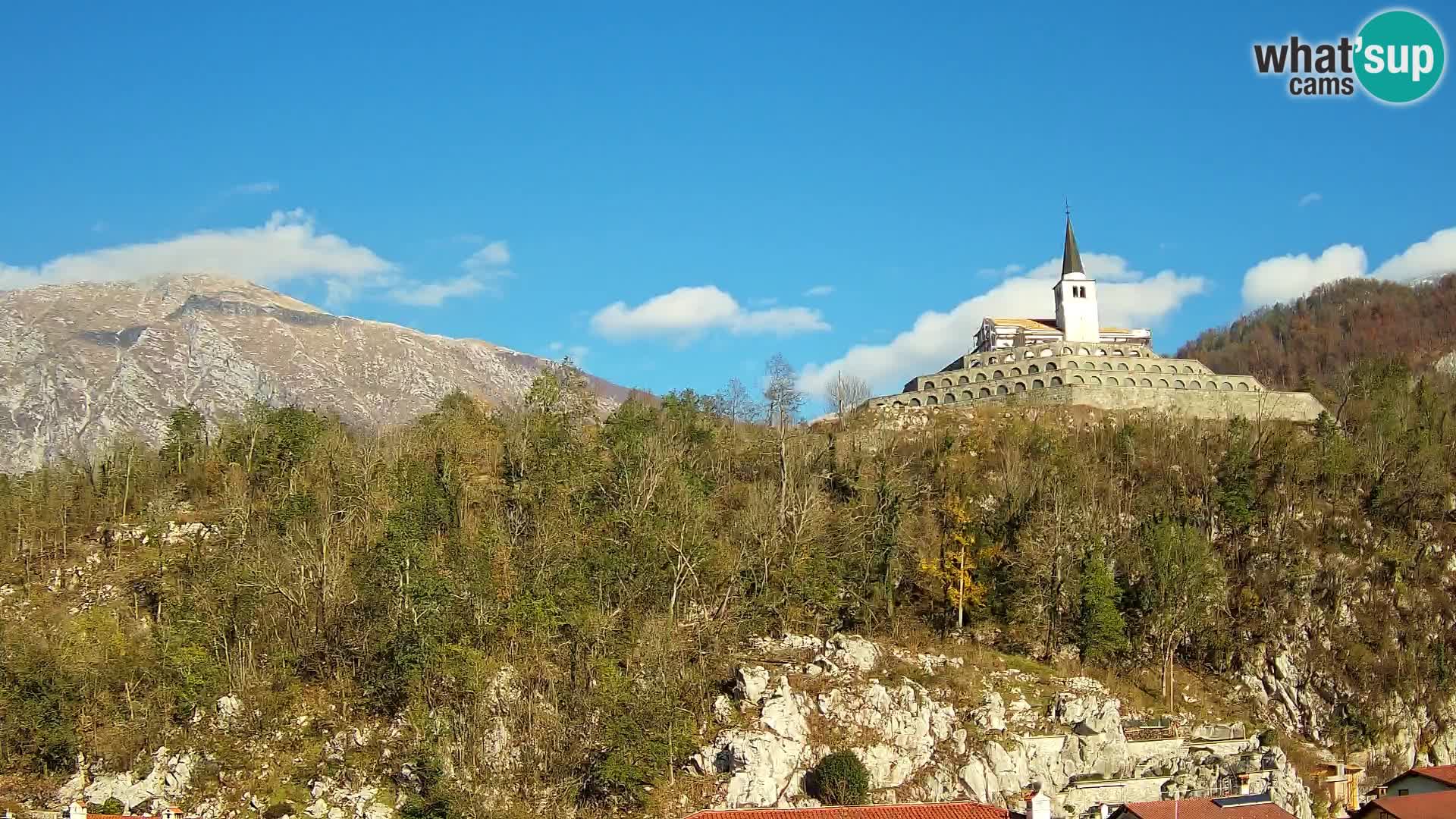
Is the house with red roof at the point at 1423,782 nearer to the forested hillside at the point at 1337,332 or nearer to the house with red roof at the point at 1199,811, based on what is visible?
the house with red roof at the point at 1199,811

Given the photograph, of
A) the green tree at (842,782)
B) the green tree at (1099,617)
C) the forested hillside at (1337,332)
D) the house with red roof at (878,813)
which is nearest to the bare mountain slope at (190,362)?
the green tree at (1099,617)

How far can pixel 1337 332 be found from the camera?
503 ft

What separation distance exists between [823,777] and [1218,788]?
13820 millimetres

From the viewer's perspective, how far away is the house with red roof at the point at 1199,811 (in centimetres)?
3638

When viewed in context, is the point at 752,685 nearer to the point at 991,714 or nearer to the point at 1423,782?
the point at 991,714

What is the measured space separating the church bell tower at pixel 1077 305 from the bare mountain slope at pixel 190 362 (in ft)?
108

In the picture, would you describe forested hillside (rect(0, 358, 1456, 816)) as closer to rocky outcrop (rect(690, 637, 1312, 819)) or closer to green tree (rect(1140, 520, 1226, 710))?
green tree (rect(1140, 520, 1226, 710))

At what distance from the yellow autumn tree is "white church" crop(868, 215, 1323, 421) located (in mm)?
19673

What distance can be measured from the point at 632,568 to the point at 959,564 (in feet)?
46.9

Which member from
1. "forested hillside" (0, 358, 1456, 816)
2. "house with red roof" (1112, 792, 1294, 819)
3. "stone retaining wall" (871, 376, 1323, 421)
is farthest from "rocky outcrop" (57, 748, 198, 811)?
"stone retaining wall" (871, 376, 1323, 421)

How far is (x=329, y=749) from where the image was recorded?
4431 cm

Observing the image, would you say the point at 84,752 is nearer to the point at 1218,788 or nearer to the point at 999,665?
the point at 999,665

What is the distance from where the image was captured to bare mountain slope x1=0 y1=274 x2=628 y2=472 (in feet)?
332

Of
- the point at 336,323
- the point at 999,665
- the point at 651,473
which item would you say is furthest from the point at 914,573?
the point at 336,323
